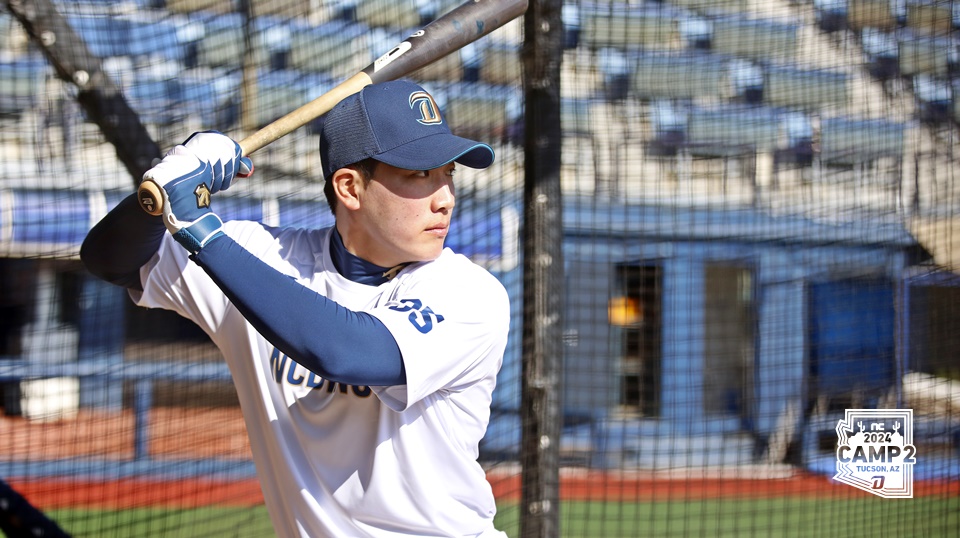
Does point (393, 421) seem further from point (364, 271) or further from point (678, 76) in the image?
point (678, 76)

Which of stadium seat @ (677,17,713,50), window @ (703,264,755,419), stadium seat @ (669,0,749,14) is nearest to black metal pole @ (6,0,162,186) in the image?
stadium seat @ (669,0,749,14)

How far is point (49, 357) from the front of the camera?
485 cm

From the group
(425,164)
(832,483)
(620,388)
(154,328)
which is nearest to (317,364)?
(425,164)

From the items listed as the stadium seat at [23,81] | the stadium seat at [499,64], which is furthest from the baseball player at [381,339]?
the stadium seat at [23,81]

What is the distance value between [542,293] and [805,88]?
2794 mm

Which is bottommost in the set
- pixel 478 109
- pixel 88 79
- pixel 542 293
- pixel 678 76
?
pixel 542 293

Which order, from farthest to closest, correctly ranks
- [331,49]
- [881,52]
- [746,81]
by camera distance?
[746,81], [881,52], [331,49]

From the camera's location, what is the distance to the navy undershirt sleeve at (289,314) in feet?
4.31

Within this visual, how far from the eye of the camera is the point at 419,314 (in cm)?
152

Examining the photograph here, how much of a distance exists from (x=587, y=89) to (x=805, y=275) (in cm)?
209

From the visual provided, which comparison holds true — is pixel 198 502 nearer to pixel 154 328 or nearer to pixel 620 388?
pixel 154 328

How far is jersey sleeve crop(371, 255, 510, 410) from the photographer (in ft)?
4.80

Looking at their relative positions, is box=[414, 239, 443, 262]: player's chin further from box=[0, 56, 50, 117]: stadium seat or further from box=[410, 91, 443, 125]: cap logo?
box=[0, 56, 50, 117]: stadium seat
